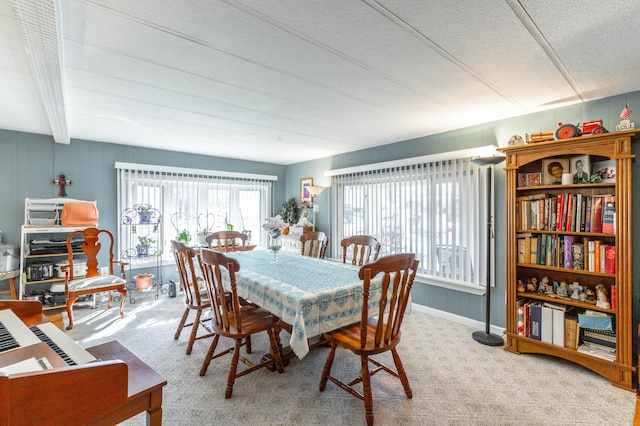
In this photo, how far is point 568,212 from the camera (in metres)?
2.62

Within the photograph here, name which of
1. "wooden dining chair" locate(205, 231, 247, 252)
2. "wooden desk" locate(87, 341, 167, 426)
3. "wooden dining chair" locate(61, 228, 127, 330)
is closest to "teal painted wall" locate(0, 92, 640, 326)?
"wooden dining chair" locate(61, 228, 127, 330)

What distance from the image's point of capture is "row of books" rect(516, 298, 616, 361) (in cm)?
242

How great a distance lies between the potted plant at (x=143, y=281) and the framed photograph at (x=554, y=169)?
16.8 feet

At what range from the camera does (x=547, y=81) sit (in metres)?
2.30

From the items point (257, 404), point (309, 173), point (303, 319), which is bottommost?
point (257, 404)

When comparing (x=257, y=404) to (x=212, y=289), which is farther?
(x=212, y=289)

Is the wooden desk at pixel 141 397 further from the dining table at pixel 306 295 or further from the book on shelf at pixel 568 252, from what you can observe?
the book on shelf at pixel 568 252

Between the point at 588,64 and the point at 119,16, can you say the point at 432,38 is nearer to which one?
the point at 588,64

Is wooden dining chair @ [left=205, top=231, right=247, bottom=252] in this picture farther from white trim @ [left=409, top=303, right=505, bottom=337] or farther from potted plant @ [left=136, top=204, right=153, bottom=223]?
white trim @ [left=409, top=303, right=505, bottom=337]

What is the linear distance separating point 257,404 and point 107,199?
3.92 m

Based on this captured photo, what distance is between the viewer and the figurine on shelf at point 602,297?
7.95 feet

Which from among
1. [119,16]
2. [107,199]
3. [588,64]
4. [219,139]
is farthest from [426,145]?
[107,199]

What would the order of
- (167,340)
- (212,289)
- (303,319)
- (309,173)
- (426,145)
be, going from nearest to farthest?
(303,319) < (212,289) < (167,340) < (426,145) < (309,173)

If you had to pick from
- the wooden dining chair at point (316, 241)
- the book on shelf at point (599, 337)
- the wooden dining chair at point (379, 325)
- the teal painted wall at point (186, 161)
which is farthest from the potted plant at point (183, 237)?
the book on shelf at point (599, 337)
